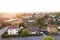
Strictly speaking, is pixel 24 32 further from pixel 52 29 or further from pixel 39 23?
pixel 52 29

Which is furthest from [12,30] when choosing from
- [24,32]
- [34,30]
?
[34,30]

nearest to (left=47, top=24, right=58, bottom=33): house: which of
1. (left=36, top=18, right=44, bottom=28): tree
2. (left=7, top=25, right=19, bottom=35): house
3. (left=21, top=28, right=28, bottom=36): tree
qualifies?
(left=36, top=18, right=44, bottom=28): tree

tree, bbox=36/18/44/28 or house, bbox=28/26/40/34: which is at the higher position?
A: tree, bbox=36/18/44/28

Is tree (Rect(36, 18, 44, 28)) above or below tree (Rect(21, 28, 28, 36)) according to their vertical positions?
above

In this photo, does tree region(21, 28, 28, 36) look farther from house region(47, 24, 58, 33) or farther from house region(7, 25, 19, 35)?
house region(47, 24, 58, 33)

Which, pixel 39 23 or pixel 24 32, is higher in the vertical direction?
pixel 39 23

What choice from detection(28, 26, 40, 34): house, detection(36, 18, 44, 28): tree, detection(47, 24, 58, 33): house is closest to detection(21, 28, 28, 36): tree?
detection(28, 26, 40, 34): house

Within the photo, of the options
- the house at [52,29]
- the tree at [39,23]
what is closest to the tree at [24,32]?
the tree at [39,23]

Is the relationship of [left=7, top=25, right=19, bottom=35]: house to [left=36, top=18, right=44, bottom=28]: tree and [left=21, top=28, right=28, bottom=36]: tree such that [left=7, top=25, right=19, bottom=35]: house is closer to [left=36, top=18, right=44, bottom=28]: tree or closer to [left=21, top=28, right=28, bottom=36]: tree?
[left=21, top=28, right=28, bottom=36]: tree
